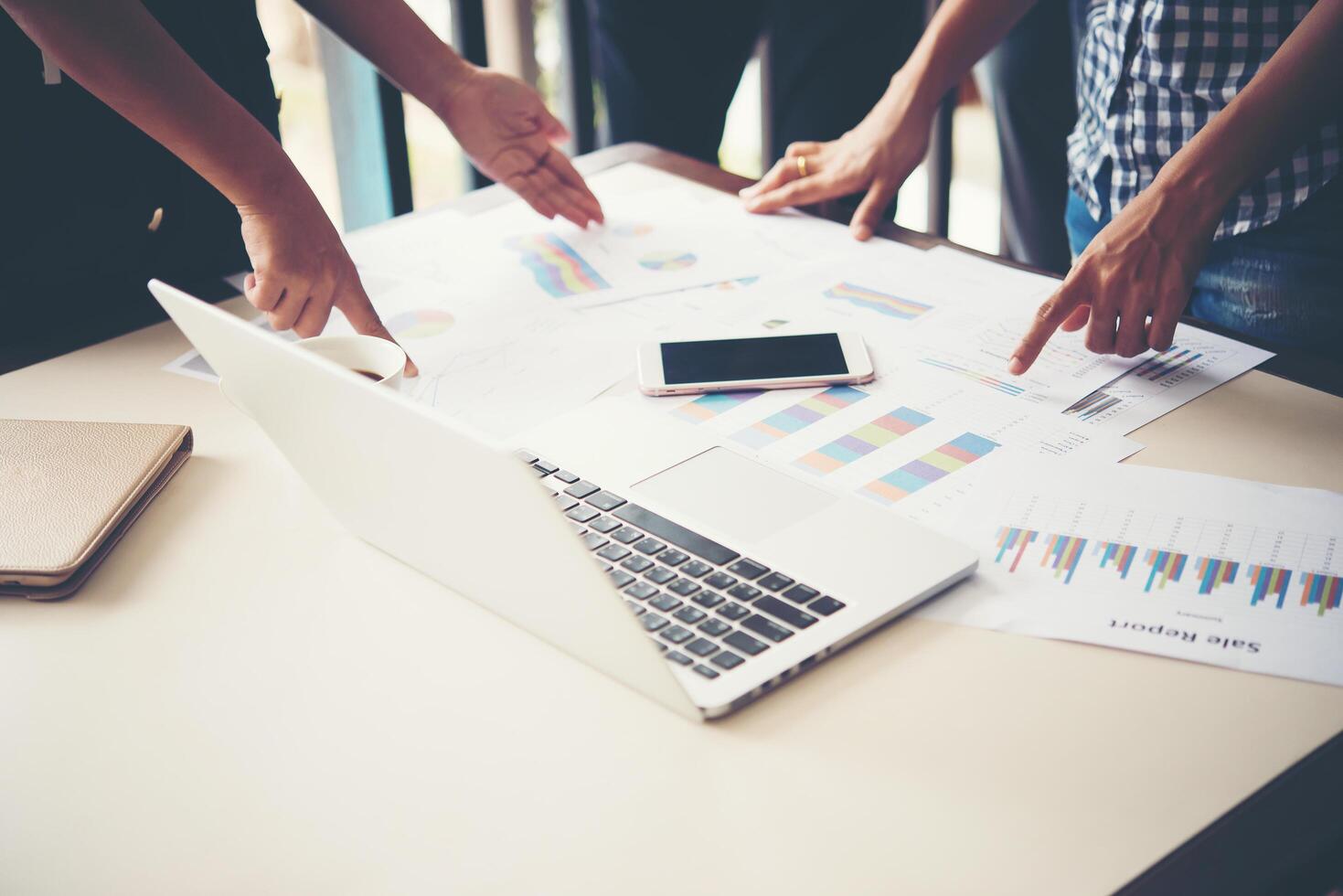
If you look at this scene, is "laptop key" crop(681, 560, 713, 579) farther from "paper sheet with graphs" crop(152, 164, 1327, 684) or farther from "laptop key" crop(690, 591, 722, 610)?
"paper sheet with graphs" crop(152, 164, 1327, 684)

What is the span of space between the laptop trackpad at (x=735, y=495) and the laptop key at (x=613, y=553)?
0.06 m

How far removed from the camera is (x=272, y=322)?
0.99 metres

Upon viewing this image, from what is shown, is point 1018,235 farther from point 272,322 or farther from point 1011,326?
point 272,322

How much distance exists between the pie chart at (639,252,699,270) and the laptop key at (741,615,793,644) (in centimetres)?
63

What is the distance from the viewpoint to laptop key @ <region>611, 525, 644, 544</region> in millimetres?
714

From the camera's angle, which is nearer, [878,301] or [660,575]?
[660,575]

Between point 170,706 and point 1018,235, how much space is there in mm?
1698

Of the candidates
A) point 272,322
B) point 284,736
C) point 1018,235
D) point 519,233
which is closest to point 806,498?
point 284,736

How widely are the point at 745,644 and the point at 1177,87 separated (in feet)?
2.98

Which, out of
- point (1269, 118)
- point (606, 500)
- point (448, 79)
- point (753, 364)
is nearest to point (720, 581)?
point (606, 500)

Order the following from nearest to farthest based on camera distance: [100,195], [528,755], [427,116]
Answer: [528,755], [100,195], [427,116]

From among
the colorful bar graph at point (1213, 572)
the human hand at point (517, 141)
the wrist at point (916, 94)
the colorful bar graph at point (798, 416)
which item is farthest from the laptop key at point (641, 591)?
the wrist at point (916, 94)

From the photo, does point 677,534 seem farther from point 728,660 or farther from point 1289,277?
point 1289,277

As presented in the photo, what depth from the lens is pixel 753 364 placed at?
98 centimetres
